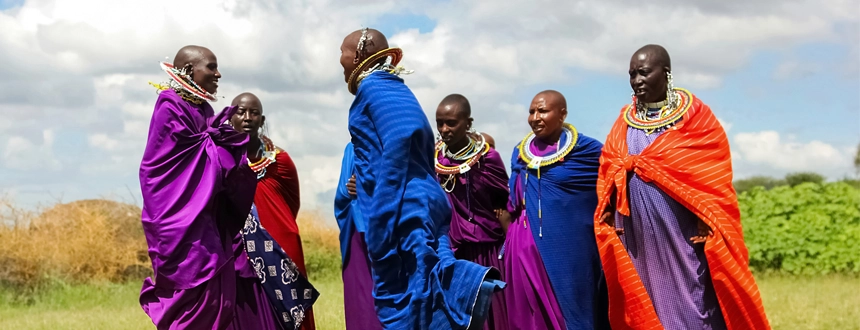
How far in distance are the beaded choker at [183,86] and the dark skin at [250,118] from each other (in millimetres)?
1811

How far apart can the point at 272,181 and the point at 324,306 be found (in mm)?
4605

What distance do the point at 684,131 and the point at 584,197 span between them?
A: 104cm

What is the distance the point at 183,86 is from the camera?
616 cm

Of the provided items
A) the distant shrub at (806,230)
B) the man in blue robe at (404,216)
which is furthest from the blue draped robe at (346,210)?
the distant shrub at (806,230)

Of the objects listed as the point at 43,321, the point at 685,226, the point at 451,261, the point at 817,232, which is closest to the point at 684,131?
the point at 685,226

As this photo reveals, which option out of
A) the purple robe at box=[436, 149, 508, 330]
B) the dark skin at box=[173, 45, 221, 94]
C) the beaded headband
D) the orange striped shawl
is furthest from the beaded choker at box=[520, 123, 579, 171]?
the dark skin at box=[173, 45, 221, 94]

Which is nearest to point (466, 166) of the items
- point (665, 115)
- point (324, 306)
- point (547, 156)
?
point (547, 156)

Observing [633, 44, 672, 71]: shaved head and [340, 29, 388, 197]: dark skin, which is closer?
[340, 29, 388, 197]: dark skin

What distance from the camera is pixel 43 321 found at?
37.5ft

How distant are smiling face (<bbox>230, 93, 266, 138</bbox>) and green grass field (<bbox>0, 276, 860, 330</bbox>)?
2.75 meters

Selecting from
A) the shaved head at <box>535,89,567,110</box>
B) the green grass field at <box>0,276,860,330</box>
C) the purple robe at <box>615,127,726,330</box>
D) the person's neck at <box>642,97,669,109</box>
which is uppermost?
the shaved head at <box>535,89,567,110</box>

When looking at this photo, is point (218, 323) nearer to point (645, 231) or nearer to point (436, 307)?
point (436, 307)

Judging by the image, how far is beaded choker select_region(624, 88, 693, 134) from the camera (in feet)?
21.5

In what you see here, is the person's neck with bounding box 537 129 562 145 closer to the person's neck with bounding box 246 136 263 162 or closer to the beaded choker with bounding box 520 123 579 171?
the beaded choker with bounding box 520 123 579 171
